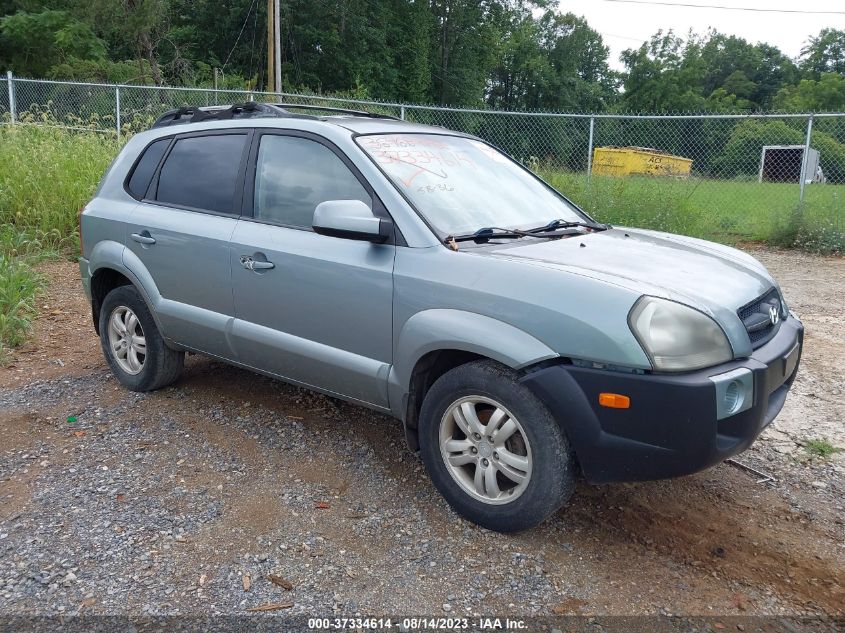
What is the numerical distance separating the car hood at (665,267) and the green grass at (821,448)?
113 cm

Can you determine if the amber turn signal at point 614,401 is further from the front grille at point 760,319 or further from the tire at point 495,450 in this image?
the front grille at point 760,319

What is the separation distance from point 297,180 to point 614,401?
207 cm

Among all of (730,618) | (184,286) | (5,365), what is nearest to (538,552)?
(730,618)

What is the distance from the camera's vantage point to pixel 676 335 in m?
2.70

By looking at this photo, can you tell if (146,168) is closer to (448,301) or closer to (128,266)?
(128,266)

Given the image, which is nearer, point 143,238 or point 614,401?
point 614,401

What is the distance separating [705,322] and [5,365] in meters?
5.08

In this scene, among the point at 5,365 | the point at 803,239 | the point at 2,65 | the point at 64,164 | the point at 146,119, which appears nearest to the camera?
the point at 5,365

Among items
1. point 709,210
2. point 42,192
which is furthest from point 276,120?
point 709,210

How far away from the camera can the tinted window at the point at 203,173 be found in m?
4.14

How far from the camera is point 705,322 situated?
9.06 feet

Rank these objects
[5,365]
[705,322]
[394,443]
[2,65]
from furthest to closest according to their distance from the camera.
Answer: [2,65] → [5,365] → [394,443] → [705,322]

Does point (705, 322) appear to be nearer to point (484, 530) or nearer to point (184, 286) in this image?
point (484, 530)

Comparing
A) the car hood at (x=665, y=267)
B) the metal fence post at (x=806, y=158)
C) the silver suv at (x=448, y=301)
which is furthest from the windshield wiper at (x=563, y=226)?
the metal fence post at (x=806, y=158)
